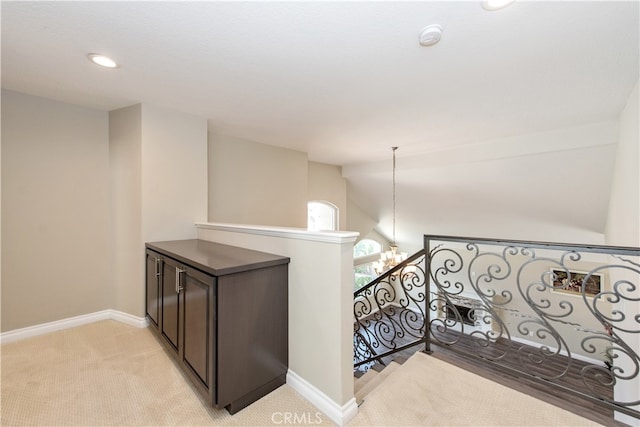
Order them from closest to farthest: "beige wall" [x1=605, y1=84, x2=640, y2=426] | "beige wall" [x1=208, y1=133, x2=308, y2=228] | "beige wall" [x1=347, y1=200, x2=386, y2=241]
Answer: "beige wall" [x1=605, y1=84, x2=640, y2=426], "beige wall" [x1=208, y1=133, x2=308, y2=228], "beige wall" [x1=347, y1=200, x2=386, y2=241]

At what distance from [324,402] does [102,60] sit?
297 centimetres

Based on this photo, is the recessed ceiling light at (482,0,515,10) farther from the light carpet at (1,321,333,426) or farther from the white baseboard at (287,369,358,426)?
the light carpet at (1,321,333,426)

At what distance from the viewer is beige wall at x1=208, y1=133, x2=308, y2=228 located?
153 inches

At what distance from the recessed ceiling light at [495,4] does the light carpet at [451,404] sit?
241 cm

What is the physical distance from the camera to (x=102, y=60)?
2.00 meters

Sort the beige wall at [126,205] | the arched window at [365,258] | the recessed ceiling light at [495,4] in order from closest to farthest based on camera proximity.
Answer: the recessed ceiling light at [495,4], the beige wall at [126,205], the arched window at [365,258]

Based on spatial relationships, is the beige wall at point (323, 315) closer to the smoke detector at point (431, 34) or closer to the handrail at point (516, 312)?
the handrail at point (516, 312)

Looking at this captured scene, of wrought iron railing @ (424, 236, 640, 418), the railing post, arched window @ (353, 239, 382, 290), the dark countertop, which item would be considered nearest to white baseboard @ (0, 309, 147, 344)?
the dark countertop

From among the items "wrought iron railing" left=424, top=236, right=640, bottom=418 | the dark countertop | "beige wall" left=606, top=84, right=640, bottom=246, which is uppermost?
"beige wall" left=606, top=84, right=640, bottom=246

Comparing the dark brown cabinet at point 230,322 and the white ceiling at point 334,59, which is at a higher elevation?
the white ceiling at point 334,59

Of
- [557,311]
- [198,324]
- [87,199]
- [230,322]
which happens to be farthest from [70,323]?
[557,311]

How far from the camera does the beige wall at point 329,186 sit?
5.89 metres

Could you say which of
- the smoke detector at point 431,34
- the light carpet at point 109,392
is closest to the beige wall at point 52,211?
the light carpet at point 109,392

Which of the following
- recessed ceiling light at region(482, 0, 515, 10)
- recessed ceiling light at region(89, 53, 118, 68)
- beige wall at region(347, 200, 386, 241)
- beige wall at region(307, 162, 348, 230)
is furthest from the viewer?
beige wall at region(347, 200, 386, 241)
